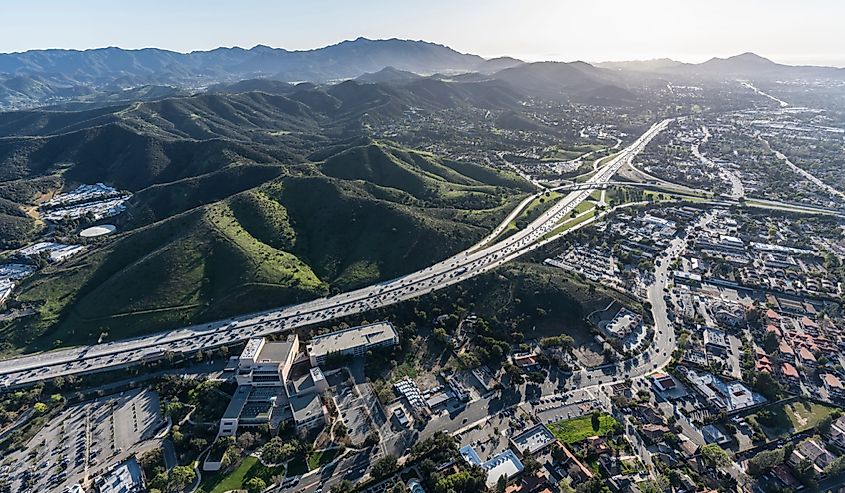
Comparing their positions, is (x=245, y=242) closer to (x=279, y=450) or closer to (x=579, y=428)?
(x=279, y=450)

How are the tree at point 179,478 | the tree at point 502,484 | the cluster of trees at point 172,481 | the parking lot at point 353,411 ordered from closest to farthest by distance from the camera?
the tree at point 502,484
the cluster of trees at point 172,481
the tree at point 179,478
the parking lot at point 353,411

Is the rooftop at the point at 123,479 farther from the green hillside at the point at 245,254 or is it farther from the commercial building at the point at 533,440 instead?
the commercial building at the point at 533,440

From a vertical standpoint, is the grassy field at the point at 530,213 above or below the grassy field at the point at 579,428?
above

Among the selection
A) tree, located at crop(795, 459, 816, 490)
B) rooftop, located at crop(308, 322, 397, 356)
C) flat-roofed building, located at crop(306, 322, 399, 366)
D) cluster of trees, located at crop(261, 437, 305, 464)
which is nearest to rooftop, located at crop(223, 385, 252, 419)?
cluster of trees, located at crop(261, 437, 305, 464)

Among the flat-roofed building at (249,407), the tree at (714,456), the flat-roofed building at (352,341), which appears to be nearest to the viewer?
the tree at (714,456)

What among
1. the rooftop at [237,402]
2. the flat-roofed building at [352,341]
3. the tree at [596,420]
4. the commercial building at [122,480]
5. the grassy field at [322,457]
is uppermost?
the flat-roofed building at [352,341]

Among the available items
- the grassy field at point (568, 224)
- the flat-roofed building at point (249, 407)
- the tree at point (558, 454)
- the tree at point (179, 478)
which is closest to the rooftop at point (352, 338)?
the flat-roofed building at point (249, 407)
